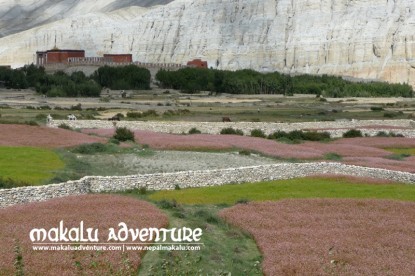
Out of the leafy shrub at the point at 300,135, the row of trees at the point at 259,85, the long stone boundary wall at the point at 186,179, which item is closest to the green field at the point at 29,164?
the long stone boundary wall at the point at 186,179

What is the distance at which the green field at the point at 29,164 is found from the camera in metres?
36.7

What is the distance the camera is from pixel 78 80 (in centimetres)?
14962

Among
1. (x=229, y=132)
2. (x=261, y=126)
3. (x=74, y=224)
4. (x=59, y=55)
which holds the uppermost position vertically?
(x=59, y=55)

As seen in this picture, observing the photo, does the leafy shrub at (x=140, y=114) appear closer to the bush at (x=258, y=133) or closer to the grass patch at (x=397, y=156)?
the bush at (x=258, y=133)

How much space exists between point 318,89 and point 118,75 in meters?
41.7

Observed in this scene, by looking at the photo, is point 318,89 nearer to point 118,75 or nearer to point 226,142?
point 118,75

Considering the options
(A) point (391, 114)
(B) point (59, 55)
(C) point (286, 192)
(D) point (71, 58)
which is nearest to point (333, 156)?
(C) point (286, 192)

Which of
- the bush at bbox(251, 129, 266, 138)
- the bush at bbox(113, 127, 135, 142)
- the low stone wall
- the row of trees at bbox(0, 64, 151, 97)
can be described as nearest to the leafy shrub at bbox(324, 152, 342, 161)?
the bush at bbox(113, 127, 135, 142)

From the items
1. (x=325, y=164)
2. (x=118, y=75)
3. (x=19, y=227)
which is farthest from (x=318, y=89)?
(x=19, y=227)

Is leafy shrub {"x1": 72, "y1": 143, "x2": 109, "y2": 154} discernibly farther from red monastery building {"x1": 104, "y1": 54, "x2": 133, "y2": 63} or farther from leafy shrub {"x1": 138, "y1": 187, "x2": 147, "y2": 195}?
red monastery building {"x1": 104, "y1": 54, "x2": 133, "y2": 63}

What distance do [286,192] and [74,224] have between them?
14.7 meters

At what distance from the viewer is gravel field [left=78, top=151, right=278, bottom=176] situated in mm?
45000

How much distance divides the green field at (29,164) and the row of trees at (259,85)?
349ft

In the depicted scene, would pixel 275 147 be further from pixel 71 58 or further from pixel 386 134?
pixel 71 58
